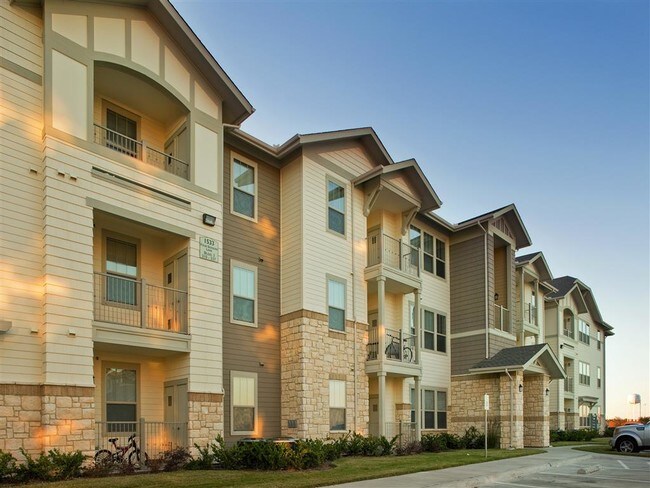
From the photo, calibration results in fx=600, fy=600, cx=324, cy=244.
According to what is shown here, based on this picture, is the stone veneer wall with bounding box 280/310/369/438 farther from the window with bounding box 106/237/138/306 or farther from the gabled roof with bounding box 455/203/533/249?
the gabled roof with bounding box 455/203/533/249

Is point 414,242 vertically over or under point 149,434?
over

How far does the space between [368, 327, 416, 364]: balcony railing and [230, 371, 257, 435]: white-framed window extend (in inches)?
201

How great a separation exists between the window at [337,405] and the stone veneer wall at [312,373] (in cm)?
20

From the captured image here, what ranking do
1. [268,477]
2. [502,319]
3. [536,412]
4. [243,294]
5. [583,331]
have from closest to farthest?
[268,477] < [243,294] < [536,412] < [502,319] < [583,331]

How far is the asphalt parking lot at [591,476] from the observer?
14.4 metres

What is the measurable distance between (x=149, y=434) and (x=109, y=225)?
Result: 220 inches

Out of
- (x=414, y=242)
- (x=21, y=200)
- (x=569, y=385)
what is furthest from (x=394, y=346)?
(x=569, y=385)

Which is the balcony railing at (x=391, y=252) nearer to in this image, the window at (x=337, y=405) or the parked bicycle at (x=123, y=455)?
the window at (x=337, y=405)

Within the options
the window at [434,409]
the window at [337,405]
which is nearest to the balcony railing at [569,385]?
the window at [434,409]

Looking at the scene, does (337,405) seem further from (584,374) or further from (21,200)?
(584,374)

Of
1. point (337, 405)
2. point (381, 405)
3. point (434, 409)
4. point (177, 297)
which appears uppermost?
point (177, 297)

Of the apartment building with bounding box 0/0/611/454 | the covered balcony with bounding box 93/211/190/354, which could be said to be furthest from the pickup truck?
the covered balcony with bounding box 93/211/190/354

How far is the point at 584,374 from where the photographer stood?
45.6 metres

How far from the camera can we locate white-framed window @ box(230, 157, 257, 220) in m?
19.2
